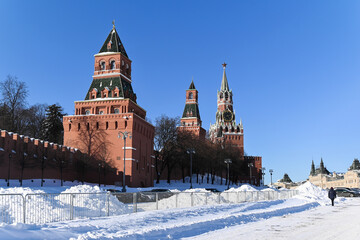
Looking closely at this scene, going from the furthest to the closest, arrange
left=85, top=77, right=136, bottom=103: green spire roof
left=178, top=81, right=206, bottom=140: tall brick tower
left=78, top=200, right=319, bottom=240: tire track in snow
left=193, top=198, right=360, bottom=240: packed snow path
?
left=178, top=81, right=206, bottom=140: tall brick tower, left=85, top=77, right=136, bottom=103: green spire roof, left=193, top=198, right=360, bottom=240: packed snow path, left=78, top=200, right=319, bottom=240: tire track in snow

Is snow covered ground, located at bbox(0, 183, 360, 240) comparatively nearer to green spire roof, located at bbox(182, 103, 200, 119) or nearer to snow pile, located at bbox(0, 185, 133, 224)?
snow pile, located at bbox(0, 185, 133, 224)

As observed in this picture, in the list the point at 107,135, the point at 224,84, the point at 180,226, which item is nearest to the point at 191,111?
the point at 224,84

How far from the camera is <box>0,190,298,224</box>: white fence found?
14.2 m

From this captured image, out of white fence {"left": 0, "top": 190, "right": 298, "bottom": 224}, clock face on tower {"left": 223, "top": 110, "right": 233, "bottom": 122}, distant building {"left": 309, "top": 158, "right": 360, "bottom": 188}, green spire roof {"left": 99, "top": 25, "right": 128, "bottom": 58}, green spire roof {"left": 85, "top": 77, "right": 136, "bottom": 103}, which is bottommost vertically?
distant building {"left": 309, "top": 158, "right": 360, "bottom": 188}

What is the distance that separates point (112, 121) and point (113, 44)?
13710 mm

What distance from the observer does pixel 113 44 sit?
6588 centimetres

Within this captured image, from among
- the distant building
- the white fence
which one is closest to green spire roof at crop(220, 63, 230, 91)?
the distant building

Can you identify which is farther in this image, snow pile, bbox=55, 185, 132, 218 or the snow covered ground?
snow pile, bbox=55, 185, 132, 218

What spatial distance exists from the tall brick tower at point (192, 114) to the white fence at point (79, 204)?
283 feet

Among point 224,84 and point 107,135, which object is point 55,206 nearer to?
point 107,135

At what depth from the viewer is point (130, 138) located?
59.3 metres

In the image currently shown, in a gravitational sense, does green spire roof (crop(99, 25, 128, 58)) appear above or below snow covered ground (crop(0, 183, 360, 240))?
above

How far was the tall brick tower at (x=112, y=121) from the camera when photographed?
59628mm

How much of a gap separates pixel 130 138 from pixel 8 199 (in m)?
45.4
